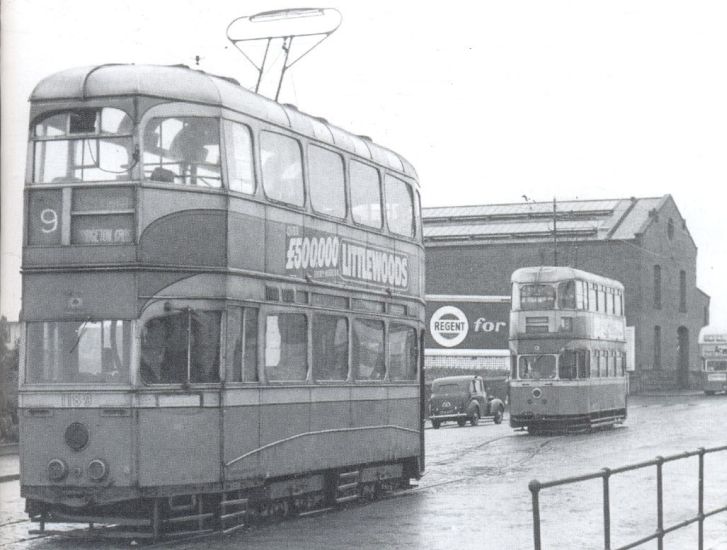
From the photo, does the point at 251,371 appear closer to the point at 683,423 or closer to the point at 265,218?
the point at 265,218

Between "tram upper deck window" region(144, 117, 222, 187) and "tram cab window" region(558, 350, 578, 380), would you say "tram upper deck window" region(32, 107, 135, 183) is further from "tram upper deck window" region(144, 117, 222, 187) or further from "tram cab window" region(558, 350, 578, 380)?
"tram cab window" region(558, 350, 578, 380)

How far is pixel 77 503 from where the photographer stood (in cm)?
1353

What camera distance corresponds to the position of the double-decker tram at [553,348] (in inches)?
1419

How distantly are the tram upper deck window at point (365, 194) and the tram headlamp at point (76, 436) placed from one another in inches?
212

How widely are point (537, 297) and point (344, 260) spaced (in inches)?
768

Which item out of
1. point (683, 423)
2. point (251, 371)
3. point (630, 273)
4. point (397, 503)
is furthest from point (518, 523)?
point (630, 273)

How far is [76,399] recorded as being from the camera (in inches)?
540

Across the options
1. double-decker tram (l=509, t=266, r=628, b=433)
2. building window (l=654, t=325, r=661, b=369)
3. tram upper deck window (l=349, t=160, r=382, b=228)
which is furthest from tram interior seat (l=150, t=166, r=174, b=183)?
building window (l=654, t=325, r=661, b=369)

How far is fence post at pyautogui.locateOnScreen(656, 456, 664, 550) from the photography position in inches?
437

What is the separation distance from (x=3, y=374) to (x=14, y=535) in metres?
7.86

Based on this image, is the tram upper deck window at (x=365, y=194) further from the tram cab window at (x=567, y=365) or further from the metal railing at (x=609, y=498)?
the tram cab window at (x=567, y=365)

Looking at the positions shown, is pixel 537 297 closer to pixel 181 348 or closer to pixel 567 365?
pixel 567 365

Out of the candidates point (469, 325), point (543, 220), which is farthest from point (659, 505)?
point (543, 220)

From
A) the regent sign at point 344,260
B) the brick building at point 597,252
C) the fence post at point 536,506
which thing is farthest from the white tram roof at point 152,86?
the brick building at point 597,252
